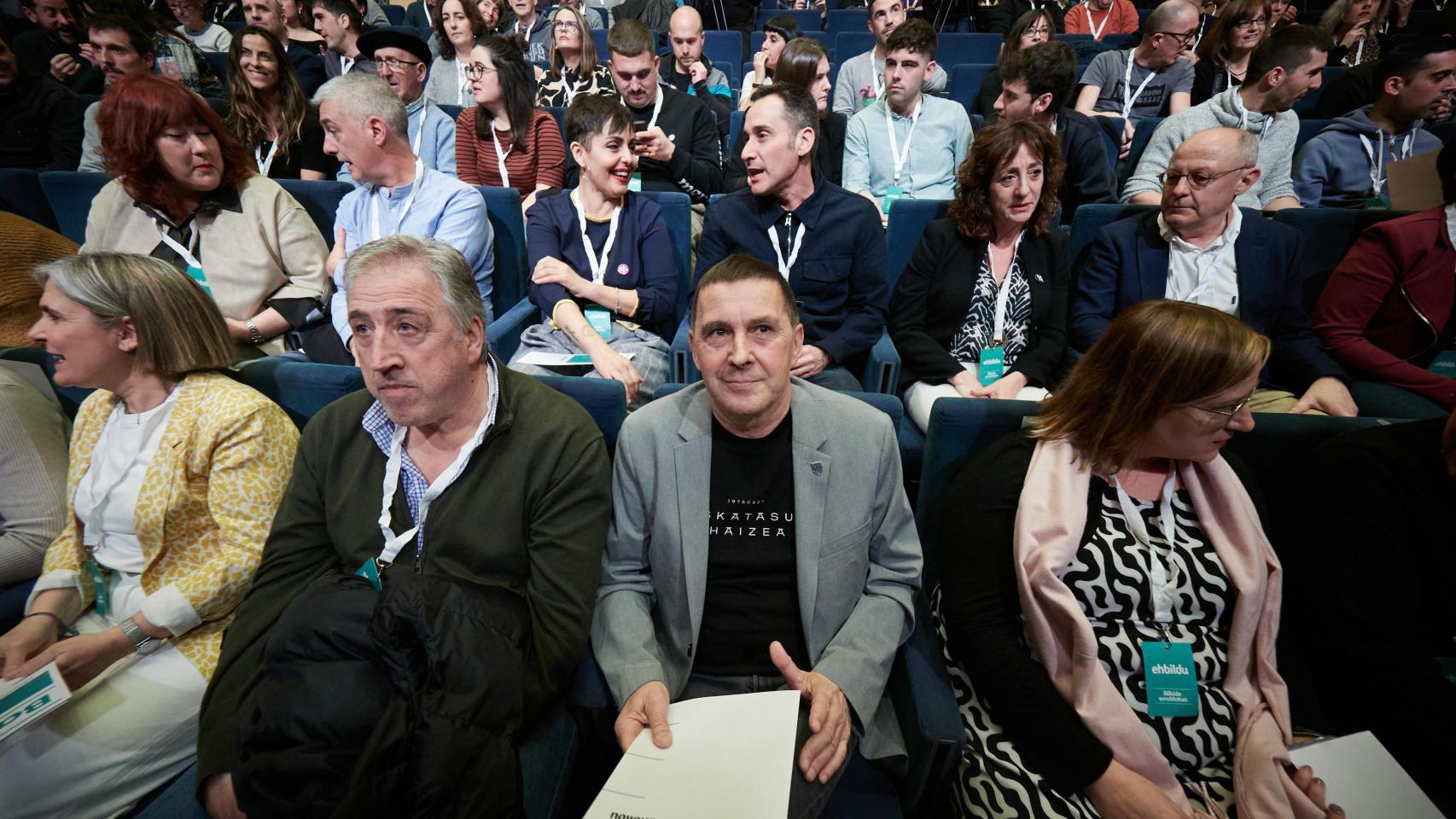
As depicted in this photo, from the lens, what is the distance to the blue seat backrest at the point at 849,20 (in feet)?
20.7

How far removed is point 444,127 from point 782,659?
3454 millimetres

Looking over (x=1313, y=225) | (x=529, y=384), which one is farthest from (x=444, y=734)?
(x=1313, y=225)

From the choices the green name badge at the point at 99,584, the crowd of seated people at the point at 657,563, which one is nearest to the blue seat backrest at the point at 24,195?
the crowd of seated people at the point at 657,563

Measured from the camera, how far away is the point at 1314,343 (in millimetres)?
2215

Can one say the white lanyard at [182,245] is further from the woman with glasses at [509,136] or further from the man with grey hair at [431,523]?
the man with grey hair at [431,523]

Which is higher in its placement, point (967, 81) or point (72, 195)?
point (967, 81)

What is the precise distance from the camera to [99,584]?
1.43 meters

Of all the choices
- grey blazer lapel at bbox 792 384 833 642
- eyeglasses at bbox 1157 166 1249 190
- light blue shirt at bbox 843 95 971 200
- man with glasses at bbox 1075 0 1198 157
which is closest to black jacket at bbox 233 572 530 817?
grey blazer lapel at bbox 792 384 833 642

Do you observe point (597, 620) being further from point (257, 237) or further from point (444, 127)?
point (444, 127)

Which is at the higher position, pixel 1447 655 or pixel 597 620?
pixel 597 620

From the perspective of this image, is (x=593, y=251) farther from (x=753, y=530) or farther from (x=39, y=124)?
(x=39, y=124)

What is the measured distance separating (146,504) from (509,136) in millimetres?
2539

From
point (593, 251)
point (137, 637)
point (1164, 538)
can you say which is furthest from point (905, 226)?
point (137, 637)

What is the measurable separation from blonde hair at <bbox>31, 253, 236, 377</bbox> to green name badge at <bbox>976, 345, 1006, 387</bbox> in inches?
86.6
